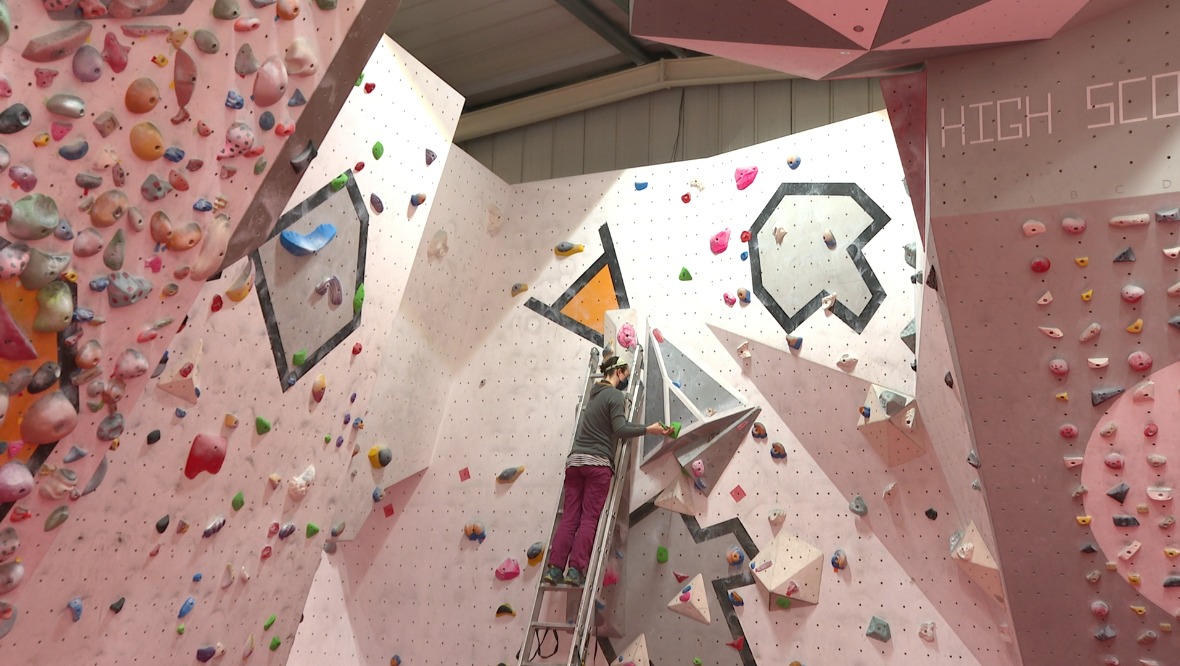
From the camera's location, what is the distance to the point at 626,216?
17.4 ft

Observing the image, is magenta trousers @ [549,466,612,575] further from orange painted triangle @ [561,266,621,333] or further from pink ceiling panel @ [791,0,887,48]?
pink ceiling panel @ [791,0,887,48]

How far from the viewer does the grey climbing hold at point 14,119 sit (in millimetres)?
1947

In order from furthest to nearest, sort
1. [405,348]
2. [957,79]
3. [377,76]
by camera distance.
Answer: [405,348]
[377,76]
[957,79]

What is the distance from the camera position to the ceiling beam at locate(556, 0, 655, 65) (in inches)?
213

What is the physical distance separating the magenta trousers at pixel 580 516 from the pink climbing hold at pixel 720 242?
1297mm

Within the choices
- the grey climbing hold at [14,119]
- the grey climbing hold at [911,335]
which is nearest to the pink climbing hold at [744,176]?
the grey climbing hold at [911,335]

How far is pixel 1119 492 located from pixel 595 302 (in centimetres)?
294

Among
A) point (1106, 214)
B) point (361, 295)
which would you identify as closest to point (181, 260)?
point (361, 295)

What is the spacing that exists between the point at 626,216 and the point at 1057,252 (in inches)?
108

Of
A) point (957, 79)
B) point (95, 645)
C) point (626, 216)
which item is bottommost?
point (95, 645)

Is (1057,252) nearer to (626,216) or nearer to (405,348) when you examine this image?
(626,216)

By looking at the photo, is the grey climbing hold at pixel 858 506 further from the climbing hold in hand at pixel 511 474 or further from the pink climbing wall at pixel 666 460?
the climbing hold in hand at pixel 511 474

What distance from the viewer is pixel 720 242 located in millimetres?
4902

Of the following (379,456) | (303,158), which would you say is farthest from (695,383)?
(303,158)
